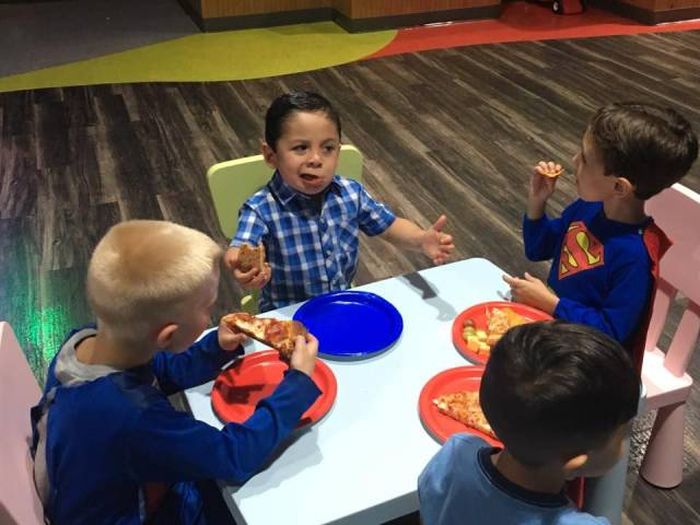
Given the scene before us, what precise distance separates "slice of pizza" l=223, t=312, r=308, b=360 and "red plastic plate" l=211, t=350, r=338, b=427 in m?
0.07

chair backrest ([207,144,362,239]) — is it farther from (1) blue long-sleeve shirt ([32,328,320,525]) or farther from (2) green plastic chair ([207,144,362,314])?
(1) blue long-sleeve shirt ([32,328,320,525])

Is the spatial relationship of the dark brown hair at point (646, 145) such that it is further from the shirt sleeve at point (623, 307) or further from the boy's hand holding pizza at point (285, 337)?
the boy's hand holding pizza at point (285, 337)

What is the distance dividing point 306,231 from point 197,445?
2.56ft

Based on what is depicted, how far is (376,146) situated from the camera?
4215 mm

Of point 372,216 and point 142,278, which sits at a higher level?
point 142,278

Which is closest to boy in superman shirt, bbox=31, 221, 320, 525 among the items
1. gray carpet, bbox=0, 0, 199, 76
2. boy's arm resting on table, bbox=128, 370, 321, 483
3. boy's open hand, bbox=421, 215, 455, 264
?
boy's arm resting on table, bbox=128, 370, 321, 483

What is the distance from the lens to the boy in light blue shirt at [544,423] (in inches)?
36.6

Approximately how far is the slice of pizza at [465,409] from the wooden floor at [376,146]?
3.20ft

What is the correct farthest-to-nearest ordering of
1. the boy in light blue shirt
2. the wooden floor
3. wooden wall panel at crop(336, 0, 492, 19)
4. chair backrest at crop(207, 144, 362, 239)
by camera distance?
wooden wall panel at crop(336, 0, 492, 19) < the wooden floor < chair backrest at crop(207, 144, 362, 239) < the boy in light blue shirt

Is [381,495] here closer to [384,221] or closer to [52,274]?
[384,221]

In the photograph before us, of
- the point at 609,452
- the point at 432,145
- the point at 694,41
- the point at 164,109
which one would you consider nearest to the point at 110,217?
the point at 164,109

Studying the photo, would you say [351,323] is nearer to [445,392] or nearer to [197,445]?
[445,392]

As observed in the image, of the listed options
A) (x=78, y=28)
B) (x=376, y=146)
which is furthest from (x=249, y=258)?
(x=78, y=28)

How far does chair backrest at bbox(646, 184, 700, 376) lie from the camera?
169 centimetres
